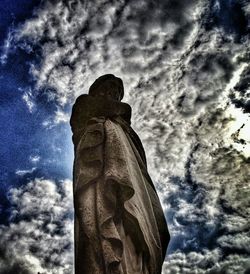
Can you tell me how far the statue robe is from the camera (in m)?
4.03

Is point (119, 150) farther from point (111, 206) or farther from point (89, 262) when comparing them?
point (89, 262)

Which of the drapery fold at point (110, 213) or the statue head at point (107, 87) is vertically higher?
the statue head at point (107, 87)

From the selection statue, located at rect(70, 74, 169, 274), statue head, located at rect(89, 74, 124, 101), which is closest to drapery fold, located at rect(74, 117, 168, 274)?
statue, located at rect(70, 74, 169, 274)

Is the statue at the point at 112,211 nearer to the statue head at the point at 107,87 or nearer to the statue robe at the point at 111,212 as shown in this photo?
the statue robe at the point at 111,212

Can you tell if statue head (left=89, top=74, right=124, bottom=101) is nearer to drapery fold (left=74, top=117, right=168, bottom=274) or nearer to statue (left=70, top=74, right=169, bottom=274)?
statue (left=70, top=74, right=169, bottom=274)

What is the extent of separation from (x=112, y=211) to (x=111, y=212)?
0.07 ft

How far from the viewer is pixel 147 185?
6020mm

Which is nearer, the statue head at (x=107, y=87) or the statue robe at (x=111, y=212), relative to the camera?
the statue robe at (x=111, y=212)

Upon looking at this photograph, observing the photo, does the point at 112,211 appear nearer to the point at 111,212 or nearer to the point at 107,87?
the point at 111,212

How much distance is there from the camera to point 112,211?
4.35 metres

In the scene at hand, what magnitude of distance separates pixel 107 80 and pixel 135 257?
403cm

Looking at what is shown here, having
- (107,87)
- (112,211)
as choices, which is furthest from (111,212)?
(107,87)

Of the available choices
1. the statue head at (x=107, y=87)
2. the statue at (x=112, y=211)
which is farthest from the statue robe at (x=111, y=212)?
the statue head at (x=107, y=87)

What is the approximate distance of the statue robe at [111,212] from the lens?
159 inches
